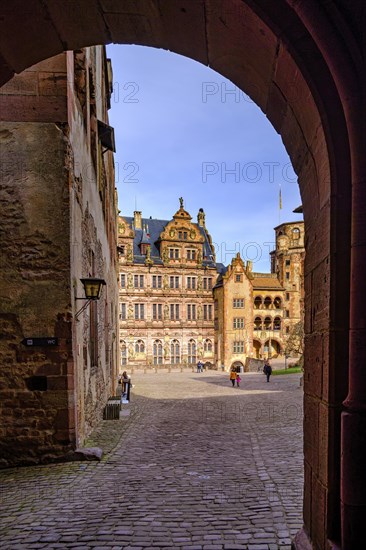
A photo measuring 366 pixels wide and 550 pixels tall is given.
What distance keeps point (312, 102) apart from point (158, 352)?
145 ft

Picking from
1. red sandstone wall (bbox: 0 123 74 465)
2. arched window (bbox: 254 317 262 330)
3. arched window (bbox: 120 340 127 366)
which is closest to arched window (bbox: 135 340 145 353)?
arched window (bbox: 120 340 127 366)

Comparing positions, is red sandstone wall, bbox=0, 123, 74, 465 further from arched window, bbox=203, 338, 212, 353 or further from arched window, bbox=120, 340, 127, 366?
arched window, bbox=203, 338, 212, 353

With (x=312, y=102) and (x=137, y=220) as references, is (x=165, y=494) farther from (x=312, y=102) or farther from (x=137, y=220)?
(x=137, y=220)

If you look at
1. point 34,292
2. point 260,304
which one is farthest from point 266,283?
point 34,292

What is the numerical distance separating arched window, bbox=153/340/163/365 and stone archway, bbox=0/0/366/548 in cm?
4264

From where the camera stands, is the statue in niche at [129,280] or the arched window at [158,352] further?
the arched window at [158,352]

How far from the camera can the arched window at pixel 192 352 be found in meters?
46.5

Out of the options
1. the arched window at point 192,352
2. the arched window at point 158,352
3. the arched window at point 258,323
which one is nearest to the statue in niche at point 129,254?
the arched window at point 158,352

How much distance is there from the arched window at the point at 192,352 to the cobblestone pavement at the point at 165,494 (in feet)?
119

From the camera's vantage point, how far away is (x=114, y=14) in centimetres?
293

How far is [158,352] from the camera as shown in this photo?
45469mm

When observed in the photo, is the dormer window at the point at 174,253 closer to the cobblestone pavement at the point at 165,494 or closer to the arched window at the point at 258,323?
the arched window at the point at 258,323

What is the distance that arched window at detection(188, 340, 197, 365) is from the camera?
152 feet

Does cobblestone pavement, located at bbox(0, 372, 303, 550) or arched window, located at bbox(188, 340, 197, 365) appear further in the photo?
arched window, located at bbox(188, 340, 197, 365)
